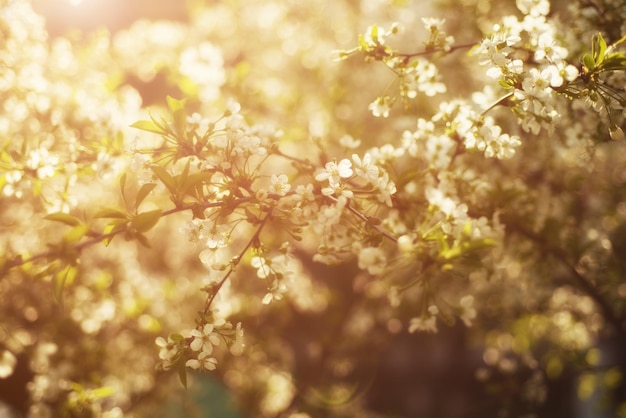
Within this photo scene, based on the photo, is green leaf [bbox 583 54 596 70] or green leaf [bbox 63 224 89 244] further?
green leaf [bbox 583 54 596 70]

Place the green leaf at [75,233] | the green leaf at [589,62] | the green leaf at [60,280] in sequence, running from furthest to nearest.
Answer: the green leaf at [589,62], the green leaf at [60,280], the green leaf at [75,233]

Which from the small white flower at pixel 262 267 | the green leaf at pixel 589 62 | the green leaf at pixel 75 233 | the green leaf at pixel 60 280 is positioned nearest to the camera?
the green leaf at pixel 75 233

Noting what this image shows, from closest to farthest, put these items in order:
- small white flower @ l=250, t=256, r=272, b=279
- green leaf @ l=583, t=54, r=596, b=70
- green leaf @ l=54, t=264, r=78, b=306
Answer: green leaf @ l=54, t=264, r=78, b=306 → green leaf @ l=583, t=54, r=596, b=70 → small white flower @ l=250, t=256, r=272, b=279

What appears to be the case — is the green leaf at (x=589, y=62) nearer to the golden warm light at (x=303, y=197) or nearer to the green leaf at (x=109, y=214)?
the golden warm light at (x=303, y=197)

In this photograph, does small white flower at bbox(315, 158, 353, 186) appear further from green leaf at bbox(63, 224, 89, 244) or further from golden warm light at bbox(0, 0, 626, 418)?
green leaf at bbox(63, 224, 89, 244)

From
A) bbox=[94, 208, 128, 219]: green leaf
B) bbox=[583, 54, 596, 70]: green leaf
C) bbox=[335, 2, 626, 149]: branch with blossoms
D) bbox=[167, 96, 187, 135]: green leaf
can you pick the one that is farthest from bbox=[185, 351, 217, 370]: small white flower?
bbox=[583, 54, 596, 70]: green leaf

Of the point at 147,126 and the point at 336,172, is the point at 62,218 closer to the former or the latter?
the point at 147,126

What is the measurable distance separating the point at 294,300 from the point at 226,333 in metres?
4.85

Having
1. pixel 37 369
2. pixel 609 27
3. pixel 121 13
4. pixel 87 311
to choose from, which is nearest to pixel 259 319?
pixel 87 311

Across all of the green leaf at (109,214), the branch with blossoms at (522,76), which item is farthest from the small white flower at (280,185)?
the branch with blossoms at (522,76)

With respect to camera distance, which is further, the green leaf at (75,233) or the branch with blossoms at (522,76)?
the branch with blossoms at (522,76)

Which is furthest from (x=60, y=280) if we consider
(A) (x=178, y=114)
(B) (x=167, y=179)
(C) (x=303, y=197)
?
(C) (x=303, y=197)

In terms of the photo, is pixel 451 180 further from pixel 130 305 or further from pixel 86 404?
pixel 130 305

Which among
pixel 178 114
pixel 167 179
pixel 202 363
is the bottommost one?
pixel 202 363
